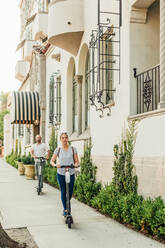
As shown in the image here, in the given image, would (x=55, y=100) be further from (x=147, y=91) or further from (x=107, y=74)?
(x=147, y=91)

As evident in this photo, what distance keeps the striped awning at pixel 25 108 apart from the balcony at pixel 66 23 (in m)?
7.00

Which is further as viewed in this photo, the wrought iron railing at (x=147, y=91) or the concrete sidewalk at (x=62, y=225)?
the wrought iron railing at (x=147, y=91)

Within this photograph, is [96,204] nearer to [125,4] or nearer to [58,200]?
[58,200]

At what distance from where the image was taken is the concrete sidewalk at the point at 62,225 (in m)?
5.89

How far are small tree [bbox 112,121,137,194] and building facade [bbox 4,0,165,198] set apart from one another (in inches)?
8.1

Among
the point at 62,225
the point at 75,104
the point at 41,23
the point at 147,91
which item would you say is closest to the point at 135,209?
the point at 62,225

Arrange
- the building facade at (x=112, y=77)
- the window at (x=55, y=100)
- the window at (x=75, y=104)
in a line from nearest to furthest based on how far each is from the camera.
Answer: the building facade at (x=112, y=77) → the window at (x=75, y=104) → the window at (x=55, y=100)

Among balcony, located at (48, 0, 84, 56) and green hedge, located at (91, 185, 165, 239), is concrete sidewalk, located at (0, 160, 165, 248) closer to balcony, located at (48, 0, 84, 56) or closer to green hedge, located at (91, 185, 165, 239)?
green hedge, located at (91, 185, 165, 239)

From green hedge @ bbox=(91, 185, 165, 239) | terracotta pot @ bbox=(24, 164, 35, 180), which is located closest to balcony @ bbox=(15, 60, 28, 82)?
terracotta pot @ bbox=(24, 164, 35, 180)

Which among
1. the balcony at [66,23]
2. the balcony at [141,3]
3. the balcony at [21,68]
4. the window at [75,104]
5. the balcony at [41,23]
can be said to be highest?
the balcony at [41,23]

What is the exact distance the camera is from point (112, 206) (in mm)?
7656

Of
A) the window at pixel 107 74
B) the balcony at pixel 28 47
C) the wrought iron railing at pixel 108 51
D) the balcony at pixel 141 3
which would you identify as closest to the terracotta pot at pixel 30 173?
the wrought iron railing at pixel 108 51

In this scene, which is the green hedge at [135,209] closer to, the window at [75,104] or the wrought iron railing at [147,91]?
the wrought iron railing at [147,91]

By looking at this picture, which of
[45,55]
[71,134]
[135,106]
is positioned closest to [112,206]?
[135,106]
